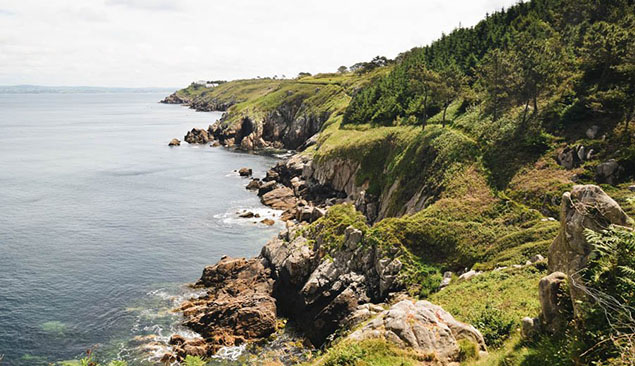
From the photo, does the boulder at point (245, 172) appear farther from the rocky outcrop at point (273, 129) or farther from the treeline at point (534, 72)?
the rocky outcrop at point (273, 129)

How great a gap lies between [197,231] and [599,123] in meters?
63.9

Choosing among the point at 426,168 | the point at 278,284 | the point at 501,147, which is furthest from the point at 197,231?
the point at 501,147

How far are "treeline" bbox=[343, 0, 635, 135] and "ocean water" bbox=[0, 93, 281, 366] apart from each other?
39.8 m

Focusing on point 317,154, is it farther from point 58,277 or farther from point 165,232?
point 58,277

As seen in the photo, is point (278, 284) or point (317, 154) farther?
point (317, 154)

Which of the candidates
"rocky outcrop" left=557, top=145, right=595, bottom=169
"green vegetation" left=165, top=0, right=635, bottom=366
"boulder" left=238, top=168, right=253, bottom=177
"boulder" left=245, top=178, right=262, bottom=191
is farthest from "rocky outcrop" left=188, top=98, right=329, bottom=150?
"rocky outcrop" left=557, top=145, right=595, bottom=169

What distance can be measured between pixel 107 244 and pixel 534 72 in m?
70.7

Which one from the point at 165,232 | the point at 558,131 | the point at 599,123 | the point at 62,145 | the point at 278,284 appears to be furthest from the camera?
the point at 62,145

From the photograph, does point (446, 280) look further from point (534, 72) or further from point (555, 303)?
point (534, 72)

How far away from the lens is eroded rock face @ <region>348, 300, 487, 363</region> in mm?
19188

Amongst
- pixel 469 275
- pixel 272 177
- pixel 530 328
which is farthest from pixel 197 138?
pixel 530 328

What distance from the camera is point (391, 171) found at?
72438mm

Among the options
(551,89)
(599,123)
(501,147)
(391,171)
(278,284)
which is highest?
(551,89)

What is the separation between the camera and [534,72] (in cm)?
5797
